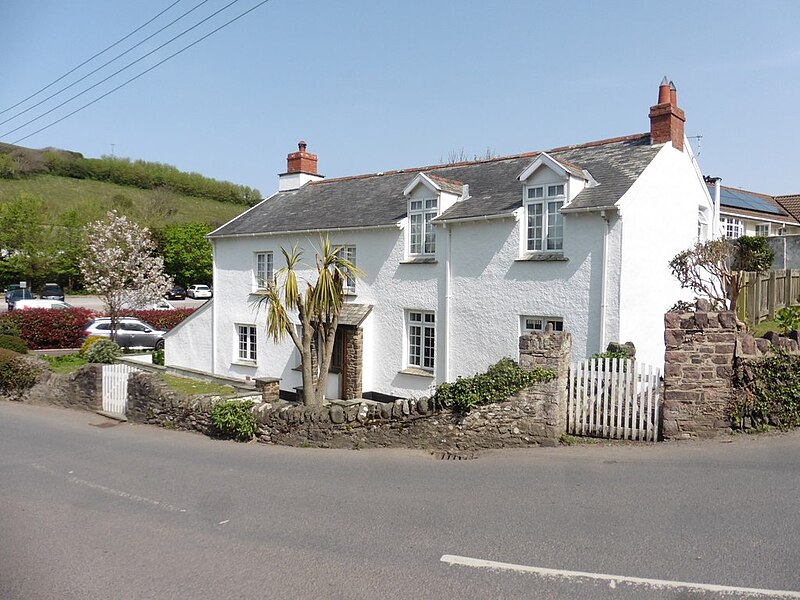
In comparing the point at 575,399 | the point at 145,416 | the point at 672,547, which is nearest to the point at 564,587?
the point at 672,547

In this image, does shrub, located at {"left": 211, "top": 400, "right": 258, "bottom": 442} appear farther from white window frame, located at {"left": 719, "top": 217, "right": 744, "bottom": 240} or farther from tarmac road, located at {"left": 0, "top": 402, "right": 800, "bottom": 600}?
white window frame, located at {"left": 719, "top": 217, "right": 744, "bottom": 240}

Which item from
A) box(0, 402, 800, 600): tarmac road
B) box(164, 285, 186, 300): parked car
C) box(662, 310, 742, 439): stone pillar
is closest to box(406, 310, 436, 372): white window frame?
box(0, 402, 800, 600): tarmac road

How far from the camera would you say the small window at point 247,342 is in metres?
23.6

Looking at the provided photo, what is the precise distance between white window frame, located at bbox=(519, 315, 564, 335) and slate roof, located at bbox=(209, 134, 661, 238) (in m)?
2.74

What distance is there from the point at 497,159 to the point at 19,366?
1665cm

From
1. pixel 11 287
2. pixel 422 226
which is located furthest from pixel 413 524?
pixel 11 287

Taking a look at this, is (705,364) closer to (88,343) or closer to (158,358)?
(158,358)

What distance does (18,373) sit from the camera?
791 inches

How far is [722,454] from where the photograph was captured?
30.9ft

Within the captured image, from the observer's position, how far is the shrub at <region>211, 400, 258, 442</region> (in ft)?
43.9

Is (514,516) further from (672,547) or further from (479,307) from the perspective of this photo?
(479,307)

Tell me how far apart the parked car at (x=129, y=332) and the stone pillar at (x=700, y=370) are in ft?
87.6

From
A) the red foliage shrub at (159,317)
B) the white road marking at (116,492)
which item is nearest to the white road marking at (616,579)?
the white road marking at (116,492)

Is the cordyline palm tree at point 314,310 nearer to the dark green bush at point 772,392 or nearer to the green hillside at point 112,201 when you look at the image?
the dark green bush at point 772,392
